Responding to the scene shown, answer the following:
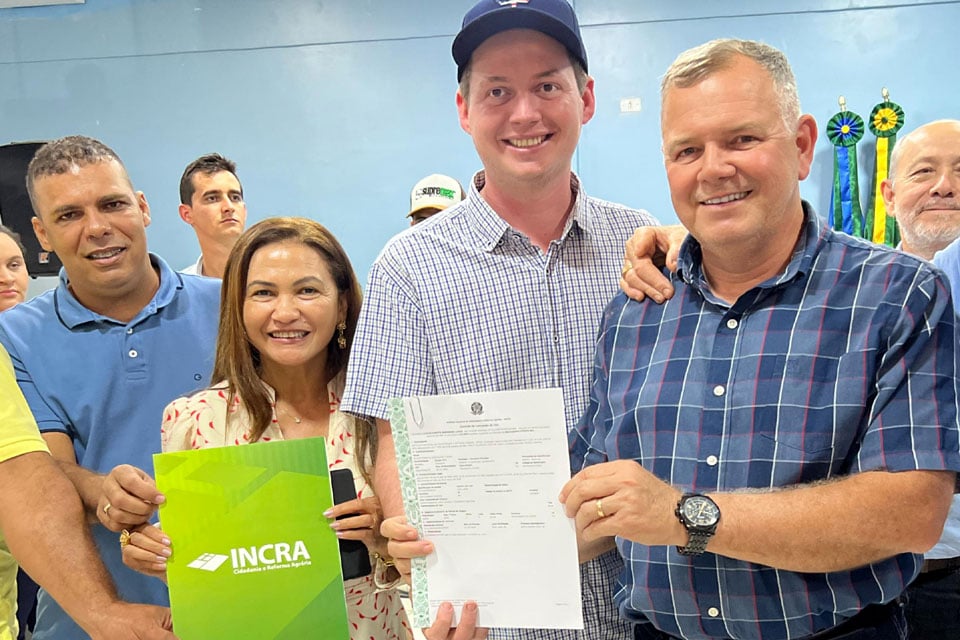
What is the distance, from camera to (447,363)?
1.68 m

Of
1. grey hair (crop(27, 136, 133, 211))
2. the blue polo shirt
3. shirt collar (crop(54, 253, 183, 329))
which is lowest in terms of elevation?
the blue polo shirt

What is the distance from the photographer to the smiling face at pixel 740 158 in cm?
136

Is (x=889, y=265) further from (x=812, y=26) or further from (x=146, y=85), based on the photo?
(x=146, y=85)

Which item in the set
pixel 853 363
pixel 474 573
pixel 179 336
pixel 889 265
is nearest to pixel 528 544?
pixel 474 573

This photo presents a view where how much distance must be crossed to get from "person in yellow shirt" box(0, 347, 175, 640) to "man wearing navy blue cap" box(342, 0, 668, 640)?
57 cm

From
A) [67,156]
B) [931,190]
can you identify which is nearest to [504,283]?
[67,156]

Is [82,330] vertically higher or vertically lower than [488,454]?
higher

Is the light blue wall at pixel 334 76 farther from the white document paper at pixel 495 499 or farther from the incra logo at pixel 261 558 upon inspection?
the white document paper at pixel 495 499

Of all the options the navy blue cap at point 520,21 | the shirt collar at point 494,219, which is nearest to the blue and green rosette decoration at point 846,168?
the shirt collar at point 494,219

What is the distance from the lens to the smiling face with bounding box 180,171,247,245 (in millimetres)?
4238

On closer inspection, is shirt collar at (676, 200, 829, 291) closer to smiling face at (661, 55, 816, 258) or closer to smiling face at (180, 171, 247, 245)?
smiling face at (661, 55, 816, 258)

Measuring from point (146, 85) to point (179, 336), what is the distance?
133 inches

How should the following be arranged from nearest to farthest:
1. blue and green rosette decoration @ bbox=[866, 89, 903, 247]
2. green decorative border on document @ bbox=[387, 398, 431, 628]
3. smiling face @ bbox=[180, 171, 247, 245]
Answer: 1. green decorative border on document @ bbox=[387, 398, 431, 628]
2. smiling face @ bbox=[180, 171, 247, 245]
3. blue and green rosette decoration @ bbox=[866, 89, 903, 247]

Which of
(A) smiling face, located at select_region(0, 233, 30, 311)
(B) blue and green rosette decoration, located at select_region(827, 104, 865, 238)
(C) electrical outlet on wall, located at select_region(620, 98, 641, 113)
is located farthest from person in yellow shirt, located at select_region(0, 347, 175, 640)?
(B) blue and green rosette decoration, located at select_region(827, 104, 865, 238)
